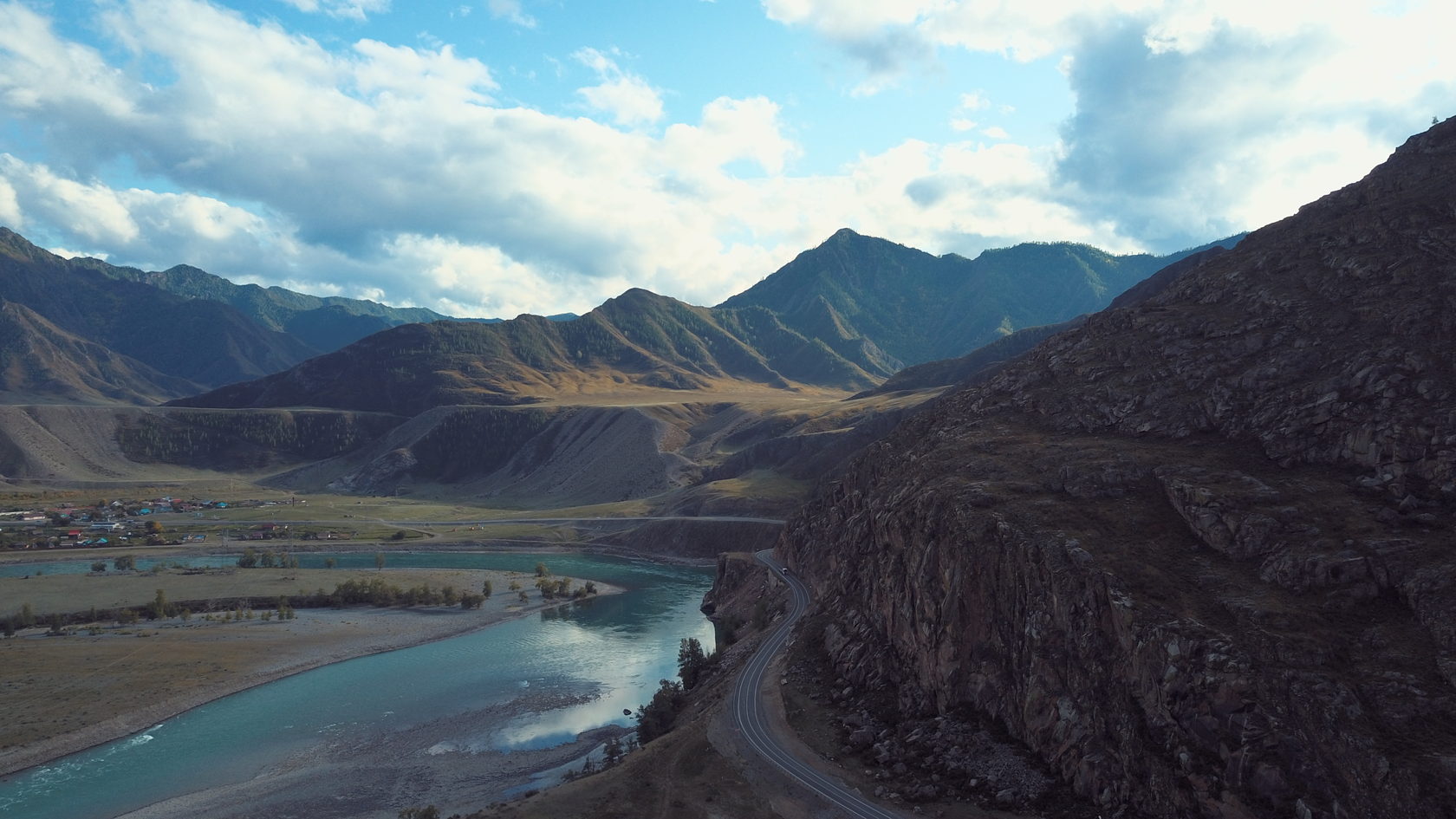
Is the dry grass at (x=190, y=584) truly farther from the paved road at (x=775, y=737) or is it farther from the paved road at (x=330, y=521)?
the paved road at (x=775, y=737)

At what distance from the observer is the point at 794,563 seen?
334 feet

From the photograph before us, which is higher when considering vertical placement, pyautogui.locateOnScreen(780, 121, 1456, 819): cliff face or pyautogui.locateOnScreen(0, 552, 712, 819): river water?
pyautogui.locateOnScreen(780, 121, 1456, 819): cliff face

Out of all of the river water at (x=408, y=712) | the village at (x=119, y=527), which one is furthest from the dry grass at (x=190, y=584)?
the village at (x=119, y=527)

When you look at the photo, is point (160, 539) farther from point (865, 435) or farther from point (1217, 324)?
point (1217, 324)

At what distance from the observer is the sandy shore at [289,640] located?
2537 inches

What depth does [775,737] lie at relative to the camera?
52.9m

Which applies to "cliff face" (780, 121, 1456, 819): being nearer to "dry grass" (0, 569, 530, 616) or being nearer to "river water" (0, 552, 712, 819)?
"river water" (0, 552, 712, 819)

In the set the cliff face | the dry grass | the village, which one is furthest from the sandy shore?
the village

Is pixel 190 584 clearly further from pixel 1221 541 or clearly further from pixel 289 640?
pixel 1221 541

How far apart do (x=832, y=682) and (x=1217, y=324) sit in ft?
130

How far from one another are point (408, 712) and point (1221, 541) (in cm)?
6065

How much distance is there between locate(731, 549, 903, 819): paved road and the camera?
1727 inches

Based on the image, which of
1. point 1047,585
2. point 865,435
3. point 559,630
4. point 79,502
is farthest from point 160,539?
point 1047,585

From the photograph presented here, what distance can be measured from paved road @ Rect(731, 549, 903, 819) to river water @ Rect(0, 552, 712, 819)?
39.1ft
